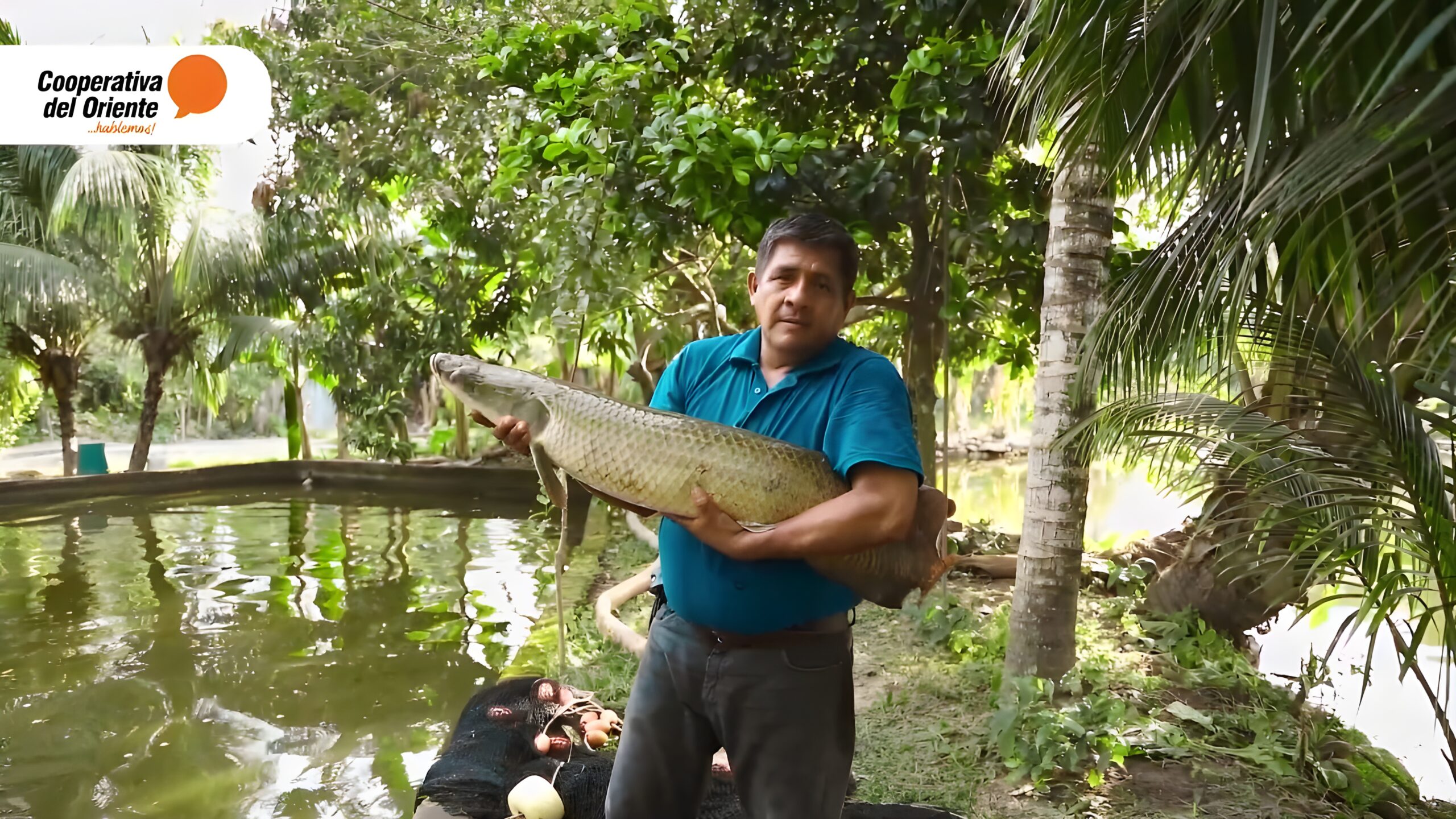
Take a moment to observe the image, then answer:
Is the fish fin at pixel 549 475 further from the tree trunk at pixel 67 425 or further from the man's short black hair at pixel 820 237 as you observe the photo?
the tree trunk at pixel 67 425

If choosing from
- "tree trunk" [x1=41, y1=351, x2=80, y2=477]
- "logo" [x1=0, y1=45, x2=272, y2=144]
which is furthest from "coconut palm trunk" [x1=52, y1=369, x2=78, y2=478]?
"logo" [x1=0, y1=45, x2=272, y2=144]

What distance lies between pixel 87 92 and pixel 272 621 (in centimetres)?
484

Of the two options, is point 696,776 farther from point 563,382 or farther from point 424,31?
point 424,31

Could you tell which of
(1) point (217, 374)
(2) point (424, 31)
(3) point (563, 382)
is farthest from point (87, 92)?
(3) point (563, 382)

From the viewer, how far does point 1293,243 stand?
5.28ft

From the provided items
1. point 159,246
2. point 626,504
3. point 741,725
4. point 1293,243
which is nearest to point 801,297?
point 626,504

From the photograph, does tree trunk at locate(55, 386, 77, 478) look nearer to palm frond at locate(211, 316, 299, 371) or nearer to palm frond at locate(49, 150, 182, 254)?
palm frond at locate(211, 316, 299, 371)

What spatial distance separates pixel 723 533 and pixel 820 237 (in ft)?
1.64

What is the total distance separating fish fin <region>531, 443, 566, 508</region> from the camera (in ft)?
5.18

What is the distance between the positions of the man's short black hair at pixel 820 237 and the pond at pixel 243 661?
280cm

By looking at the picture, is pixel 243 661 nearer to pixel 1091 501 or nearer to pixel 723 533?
pixel 723 533

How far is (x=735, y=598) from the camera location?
5.00 feet

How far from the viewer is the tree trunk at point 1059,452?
10.9ft

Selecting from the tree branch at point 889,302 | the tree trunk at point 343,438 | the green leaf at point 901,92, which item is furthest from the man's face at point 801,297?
the tree trunk at point 343,438
